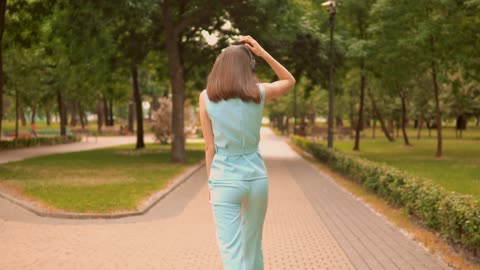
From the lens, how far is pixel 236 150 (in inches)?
141

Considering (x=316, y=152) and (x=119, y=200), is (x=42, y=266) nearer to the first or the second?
(x=119, y=200)

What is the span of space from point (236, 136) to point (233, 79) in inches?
13.7

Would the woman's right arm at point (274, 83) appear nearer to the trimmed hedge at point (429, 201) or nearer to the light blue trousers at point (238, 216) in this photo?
the light blue trousers at point (238, 216)

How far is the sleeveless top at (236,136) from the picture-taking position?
353 cm

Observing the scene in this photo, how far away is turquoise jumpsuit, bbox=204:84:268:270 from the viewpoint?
3.52 m

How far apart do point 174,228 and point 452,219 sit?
3977 millimetres

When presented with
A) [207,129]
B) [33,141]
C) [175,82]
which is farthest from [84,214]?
[33,141]

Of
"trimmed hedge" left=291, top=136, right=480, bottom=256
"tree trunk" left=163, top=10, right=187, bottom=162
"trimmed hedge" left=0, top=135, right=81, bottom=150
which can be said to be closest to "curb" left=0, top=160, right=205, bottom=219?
"trimmed hedge" left=291, top=136, right=480, bottom=256

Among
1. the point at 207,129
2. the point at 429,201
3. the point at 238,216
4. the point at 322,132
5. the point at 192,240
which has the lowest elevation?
the point at 192,240

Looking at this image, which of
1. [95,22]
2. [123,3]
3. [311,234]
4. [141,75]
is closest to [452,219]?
[311,234]

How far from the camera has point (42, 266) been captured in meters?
6.41

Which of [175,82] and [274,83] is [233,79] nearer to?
[274,83]

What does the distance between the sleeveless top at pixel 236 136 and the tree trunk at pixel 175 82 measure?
18.4 m

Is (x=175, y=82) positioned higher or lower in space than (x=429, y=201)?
higher
